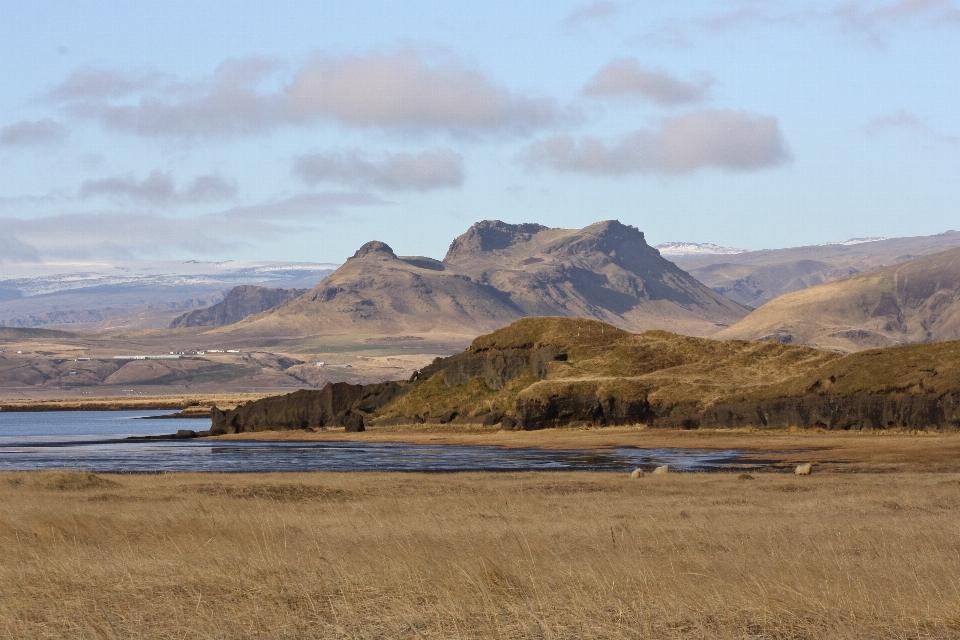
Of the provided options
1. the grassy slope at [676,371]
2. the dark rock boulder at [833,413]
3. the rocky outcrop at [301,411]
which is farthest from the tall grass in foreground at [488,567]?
the rocky outcrop at [301,411]

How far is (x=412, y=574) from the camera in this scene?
18.4 m

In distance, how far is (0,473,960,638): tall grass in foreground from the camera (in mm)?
14586

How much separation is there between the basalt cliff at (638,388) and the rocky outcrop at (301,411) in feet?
0.55

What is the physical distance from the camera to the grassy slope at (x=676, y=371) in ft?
314

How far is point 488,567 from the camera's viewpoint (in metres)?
18.3

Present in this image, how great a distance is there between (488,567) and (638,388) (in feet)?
318

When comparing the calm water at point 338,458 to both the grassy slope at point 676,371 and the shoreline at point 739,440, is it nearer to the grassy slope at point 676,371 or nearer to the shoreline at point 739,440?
the shoreline at point 739,440

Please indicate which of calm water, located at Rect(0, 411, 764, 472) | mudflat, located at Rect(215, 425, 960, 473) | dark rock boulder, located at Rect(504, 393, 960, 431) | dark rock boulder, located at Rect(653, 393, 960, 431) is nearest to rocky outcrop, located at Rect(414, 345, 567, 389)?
mudflat, located at Rect(215, 425, 960, 473)

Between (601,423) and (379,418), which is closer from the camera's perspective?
(601,423)

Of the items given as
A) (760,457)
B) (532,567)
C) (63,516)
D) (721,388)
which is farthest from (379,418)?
(532,567)

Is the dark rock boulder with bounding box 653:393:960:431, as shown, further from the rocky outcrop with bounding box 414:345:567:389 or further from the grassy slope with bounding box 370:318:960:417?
the rocky outcrop with bounding box 414:345:567:389

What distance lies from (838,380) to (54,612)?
89.9 meters

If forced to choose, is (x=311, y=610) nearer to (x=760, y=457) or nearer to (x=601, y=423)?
(x=760, y=457)

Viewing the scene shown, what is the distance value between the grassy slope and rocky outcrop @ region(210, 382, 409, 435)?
448 cm
